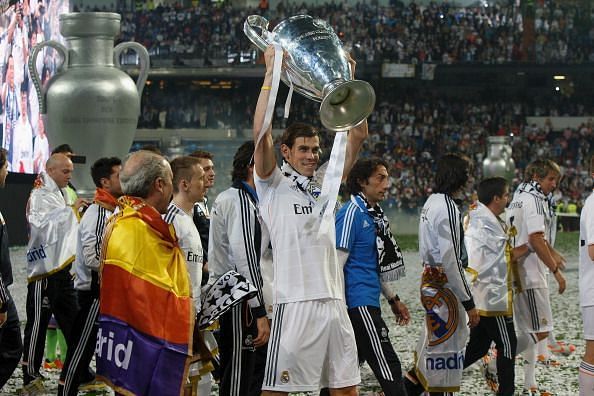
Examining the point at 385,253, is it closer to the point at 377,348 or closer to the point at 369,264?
the point at 369,264

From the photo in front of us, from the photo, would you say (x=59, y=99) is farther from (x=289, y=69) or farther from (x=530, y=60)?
(x=530, y=60)

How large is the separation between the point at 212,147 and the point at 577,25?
17750 mm

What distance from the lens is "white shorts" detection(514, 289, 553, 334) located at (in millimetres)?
8297

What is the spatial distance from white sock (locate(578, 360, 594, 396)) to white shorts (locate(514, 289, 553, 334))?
1962 mm

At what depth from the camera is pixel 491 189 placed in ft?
25.7

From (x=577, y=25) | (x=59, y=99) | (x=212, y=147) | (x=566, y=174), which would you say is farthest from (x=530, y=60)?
(x=59, y=99)

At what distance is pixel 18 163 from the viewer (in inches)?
852

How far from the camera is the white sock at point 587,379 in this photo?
20.4 ft

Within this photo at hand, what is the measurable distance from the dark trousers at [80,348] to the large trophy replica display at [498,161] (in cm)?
2499

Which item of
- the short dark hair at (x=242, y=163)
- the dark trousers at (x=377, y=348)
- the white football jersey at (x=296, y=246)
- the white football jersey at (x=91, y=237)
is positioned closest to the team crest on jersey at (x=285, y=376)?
the white football jersey at (x=296, y=246)

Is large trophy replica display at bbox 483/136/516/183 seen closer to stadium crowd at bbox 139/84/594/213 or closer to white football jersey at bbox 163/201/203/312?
stadium crowd at bbox 139/84/594/213

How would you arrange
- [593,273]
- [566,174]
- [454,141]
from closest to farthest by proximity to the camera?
[593,273] → [566,174] → [454,141]

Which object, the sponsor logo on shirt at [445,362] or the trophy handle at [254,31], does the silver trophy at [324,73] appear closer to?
the trophy handle at [254,31]

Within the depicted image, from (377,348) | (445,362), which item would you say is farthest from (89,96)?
(377,348)
